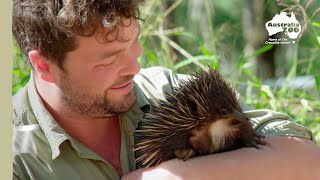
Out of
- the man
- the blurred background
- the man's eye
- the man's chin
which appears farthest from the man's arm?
the blurred background

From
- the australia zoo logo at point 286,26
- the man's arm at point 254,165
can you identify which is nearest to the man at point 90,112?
the man's arm at point 254,165

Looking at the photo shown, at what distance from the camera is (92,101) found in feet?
6.12

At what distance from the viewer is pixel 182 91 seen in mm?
1827

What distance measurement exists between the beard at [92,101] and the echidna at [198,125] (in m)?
0.09

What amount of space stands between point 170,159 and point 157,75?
40 cm

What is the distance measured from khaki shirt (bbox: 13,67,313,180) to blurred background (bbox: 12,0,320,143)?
512 millimetres

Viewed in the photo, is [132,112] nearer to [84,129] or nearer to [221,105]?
[84,129]

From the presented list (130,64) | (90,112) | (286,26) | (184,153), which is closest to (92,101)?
(90,112)

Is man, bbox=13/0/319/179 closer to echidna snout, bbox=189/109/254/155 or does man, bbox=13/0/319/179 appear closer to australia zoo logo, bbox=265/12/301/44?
echidna snout, bbox=189/109/254/155

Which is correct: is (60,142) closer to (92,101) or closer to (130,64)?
(92,101)

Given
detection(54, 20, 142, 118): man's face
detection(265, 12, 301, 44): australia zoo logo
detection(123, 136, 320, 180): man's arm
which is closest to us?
detection(123, 136, 320, 180): man's arm

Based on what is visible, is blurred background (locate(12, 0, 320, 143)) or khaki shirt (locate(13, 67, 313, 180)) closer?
khaki shirt (locate(13, 67, 313, 180))

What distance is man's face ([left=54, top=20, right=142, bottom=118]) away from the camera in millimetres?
1814

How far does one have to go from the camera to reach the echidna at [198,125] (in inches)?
69.6
